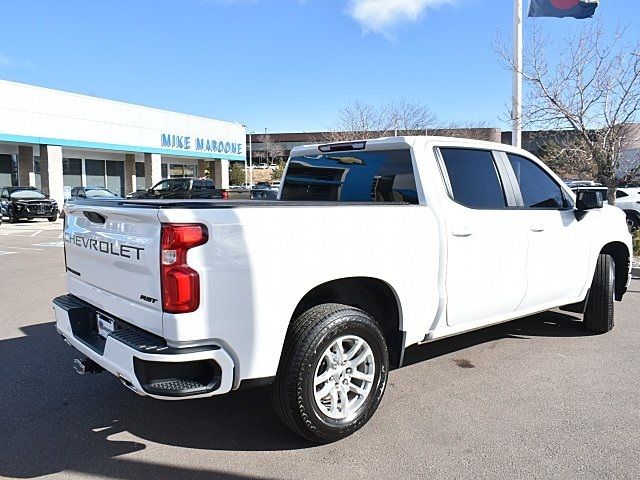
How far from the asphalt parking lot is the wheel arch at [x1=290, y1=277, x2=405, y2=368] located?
0.52 meters

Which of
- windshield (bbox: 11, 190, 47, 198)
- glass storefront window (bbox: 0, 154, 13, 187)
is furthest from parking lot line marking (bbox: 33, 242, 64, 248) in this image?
glass storefront window (bbox: 0, 154, 13, 187)

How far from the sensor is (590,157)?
42.2ft

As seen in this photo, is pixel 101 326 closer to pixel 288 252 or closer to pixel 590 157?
pixel 288 252

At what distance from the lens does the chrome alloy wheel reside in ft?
10.9

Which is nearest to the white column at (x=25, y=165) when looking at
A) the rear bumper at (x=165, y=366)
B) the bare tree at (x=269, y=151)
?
the rear bumper at (x=165, y=366)

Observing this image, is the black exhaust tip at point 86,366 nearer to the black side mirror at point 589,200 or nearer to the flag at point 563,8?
the black side mirror at point 589,200

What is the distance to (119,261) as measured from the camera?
10.3ft

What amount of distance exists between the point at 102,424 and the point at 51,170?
25.2 metres

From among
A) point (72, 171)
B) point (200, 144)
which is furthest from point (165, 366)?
point (200, 144)

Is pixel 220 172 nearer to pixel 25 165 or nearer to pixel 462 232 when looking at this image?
pixel 25 165

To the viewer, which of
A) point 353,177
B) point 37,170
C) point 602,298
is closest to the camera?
point 353,177

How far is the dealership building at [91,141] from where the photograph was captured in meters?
24.5

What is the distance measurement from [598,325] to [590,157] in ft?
27.9

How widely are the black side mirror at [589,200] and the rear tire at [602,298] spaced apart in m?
0.84
